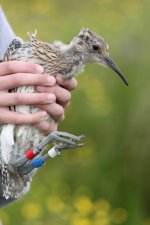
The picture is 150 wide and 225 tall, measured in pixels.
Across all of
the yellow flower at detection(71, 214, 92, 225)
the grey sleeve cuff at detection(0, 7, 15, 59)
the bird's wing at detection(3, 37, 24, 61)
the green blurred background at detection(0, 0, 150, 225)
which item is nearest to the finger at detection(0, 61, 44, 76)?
the bird's wing at detection(3, 37, 24, 61)

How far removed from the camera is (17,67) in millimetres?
3879

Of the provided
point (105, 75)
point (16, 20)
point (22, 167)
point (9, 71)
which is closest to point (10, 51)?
point (9, 71)

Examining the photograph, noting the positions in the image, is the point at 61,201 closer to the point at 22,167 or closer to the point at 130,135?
the point at 130,135

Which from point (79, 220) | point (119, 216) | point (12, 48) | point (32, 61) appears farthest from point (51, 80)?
point (119, 216)

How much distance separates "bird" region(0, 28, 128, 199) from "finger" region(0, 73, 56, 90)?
0.08 metres

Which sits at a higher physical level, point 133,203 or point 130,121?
point 130,121

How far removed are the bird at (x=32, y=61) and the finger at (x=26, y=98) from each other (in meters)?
0.10

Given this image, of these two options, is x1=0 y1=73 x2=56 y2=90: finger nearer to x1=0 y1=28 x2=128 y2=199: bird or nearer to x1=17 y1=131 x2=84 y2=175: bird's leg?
x1=0 y1=28 x2=128 y2=199: bird

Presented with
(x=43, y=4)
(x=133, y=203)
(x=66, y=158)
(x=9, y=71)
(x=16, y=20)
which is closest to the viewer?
(x=9, y=71)

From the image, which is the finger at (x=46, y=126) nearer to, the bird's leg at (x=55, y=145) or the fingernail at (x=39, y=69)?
the bird's leg at (x=55, y=145)

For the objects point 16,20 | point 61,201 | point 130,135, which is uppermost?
→ point 16,20

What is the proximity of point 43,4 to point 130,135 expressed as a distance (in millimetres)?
4570

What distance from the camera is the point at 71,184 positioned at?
277 inches

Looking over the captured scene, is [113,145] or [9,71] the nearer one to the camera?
[9,71]
